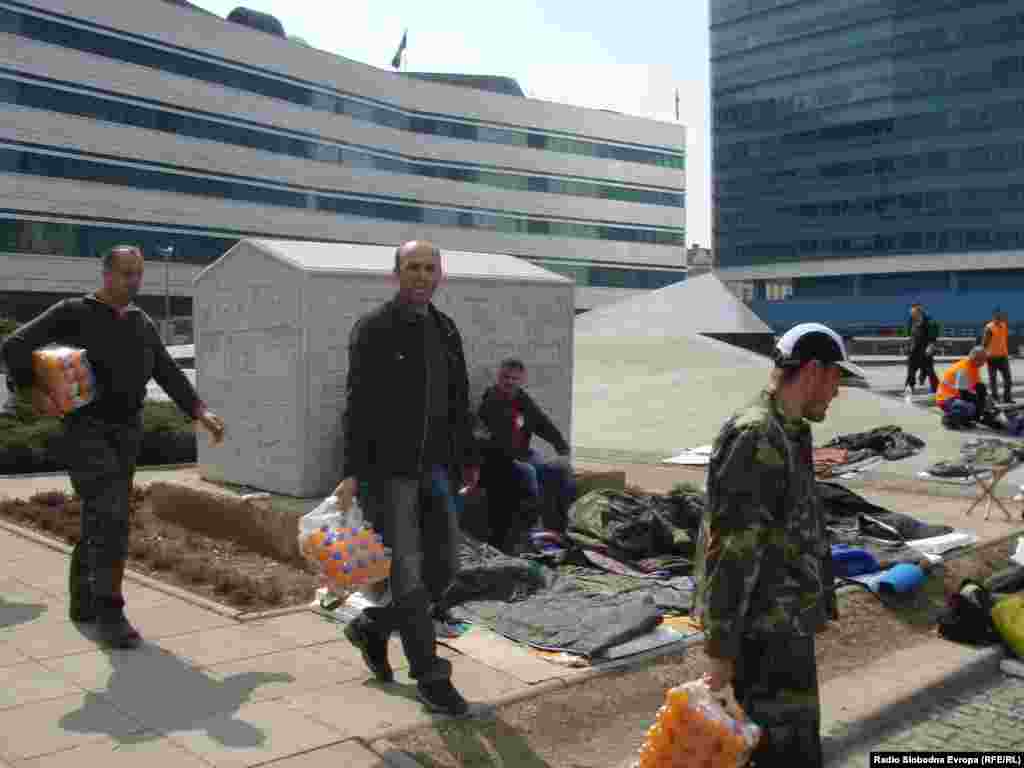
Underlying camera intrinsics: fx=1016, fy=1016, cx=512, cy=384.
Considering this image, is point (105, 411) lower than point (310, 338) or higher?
lower

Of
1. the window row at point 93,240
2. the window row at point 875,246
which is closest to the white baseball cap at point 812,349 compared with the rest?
the window row at point 93,240

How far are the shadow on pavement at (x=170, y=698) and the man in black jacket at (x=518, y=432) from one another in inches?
105

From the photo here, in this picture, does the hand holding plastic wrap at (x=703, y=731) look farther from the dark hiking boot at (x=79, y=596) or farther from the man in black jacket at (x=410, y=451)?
the dark hiking boot at (x=79, y=596)

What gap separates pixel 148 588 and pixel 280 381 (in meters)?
1.67

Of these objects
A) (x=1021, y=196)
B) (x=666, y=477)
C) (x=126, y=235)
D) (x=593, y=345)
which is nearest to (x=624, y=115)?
(x=1021, y=196)

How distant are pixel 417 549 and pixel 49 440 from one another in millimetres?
8688

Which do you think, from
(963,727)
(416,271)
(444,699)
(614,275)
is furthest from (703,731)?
(614,275)

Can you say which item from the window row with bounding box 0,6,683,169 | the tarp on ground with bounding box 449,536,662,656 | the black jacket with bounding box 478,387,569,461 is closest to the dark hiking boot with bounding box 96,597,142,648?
the tarp on ground with bounding box 449,536,662,656

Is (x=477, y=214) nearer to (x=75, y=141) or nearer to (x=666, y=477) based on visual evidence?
(x=75, y=141)

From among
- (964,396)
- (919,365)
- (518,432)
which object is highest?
(518,432)

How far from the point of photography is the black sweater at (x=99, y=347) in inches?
188

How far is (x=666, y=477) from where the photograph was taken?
11.5 metres

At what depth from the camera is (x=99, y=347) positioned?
189 inches

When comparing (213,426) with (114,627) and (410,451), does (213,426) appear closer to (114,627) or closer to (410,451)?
(114,627)
